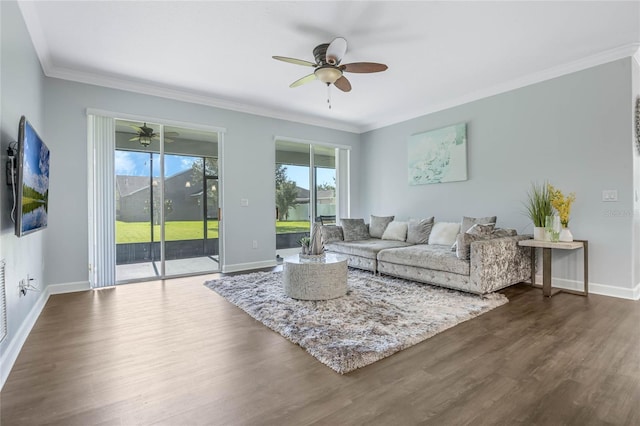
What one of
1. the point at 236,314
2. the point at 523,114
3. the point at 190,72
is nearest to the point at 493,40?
the point at 523,114

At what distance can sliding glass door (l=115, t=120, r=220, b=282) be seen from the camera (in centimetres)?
457

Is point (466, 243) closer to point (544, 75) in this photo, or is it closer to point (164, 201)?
point (544, 75)

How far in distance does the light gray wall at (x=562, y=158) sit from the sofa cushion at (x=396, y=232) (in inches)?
23.4

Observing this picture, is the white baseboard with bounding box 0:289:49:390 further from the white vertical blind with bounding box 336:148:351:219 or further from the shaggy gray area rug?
the white vertical blind with bounding box 336:148:351:219

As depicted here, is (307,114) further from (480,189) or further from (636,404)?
(636,404)

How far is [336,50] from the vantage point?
3029 millimetres

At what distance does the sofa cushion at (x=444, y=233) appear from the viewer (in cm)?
464

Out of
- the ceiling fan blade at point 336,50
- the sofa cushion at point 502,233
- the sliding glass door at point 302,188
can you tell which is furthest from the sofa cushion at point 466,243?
the sliding glass door at point 302,188

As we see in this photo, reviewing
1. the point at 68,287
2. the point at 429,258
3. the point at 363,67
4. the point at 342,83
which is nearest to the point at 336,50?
the point at 363,67

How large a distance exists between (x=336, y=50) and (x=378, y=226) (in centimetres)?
346

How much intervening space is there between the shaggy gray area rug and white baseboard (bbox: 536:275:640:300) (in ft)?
3.65

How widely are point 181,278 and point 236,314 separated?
2.10m

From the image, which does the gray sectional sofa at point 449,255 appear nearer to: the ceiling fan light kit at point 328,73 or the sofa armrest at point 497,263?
the sofa armrest at point 497,263

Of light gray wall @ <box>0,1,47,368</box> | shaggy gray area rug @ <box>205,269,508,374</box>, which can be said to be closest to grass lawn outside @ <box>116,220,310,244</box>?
shaggy gray area rug @ <box>205,269,508,374</box>
